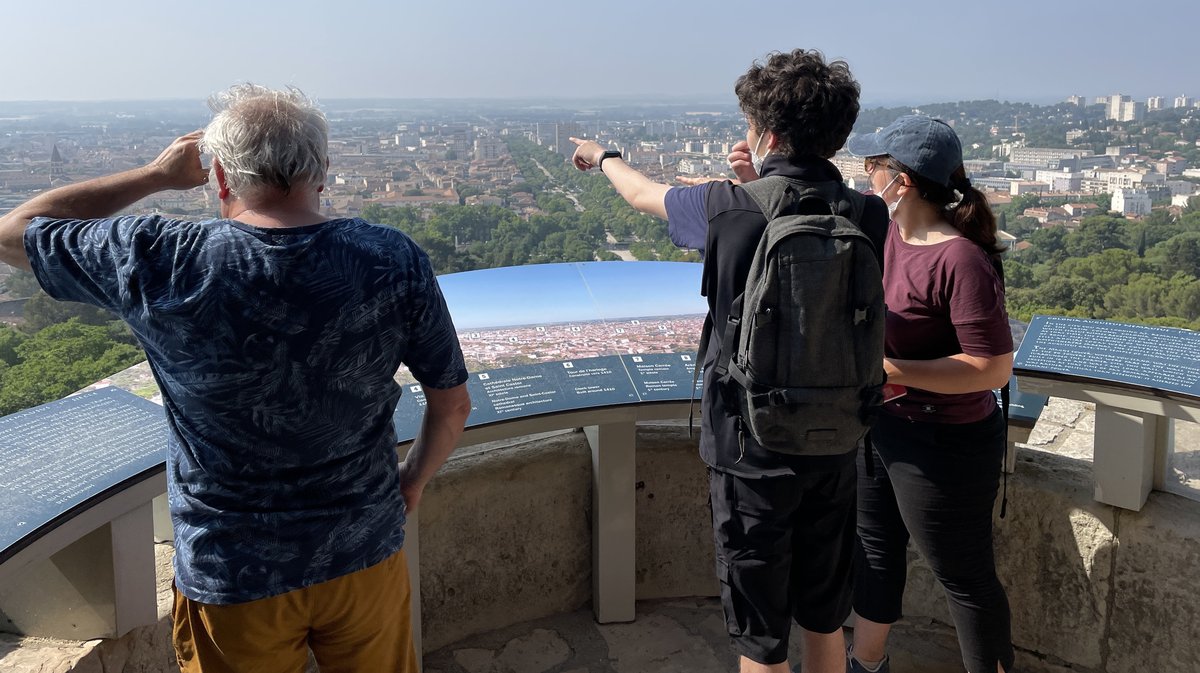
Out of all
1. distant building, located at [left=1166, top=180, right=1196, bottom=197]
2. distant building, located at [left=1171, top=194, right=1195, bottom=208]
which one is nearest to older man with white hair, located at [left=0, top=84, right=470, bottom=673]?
distant building, located at [left=1171, top=194, right=1195, bottom=208]

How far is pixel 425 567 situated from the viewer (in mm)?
3225

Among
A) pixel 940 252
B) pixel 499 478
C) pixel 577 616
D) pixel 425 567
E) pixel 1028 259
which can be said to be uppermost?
pixel 940 252

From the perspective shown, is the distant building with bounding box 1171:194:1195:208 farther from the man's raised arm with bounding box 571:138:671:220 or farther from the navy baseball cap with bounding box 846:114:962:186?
the man's raised arm with bounding box 571:138:671:220

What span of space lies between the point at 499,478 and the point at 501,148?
3.91 m

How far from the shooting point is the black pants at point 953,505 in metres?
2.18

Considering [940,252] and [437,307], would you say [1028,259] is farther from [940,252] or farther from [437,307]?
[437,307]

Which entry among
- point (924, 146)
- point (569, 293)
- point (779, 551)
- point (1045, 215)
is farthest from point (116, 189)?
point (1045, 215)

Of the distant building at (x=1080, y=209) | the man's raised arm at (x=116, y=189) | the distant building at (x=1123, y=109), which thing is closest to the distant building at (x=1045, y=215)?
the distant building at (x=1080, y=209)

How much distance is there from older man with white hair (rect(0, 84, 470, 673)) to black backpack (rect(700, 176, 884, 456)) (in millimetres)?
562

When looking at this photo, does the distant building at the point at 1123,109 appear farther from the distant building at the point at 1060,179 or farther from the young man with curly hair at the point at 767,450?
the young man with curly hair at the point at 767,450

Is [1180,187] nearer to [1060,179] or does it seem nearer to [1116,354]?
[1060,179]

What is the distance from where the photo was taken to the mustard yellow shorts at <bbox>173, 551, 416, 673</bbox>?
1473mm

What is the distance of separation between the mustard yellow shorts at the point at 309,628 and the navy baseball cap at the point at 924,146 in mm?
1404

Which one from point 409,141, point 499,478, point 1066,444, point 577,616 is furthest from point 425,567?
point 409,141
